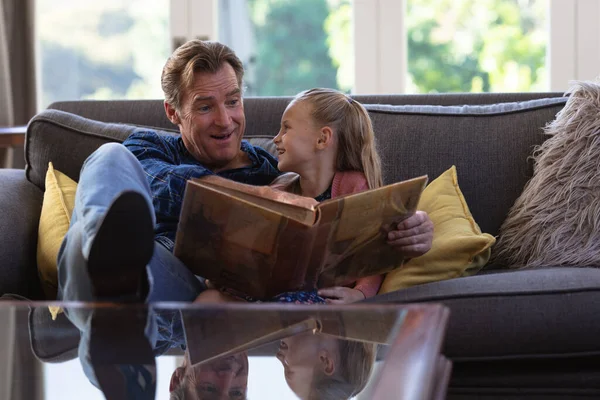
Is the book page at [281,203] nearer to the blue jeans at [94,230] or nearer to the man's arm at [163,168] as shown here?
the blue jeans at [94,230]

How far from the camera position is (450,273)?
1.91 meters

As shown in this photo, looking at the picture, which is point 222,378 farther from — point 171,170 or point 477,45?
point 477,45

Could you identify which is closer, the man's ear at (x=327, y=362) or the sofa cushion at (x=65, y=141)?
the man's ear at (x=327, y=362)

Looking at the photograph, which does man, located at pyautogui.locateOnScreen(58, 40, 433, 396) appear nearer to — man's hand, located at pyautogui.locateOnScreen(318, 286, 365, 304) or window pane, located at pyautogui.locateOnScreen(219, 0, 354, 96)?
man's hand, located at pyautogui.locateOnScreen(318, 286, 365, 304)

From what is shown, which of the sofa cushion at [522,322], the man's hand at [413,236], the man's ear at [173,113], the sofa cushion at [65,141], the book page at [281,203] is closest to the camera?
the book page at [281,203]

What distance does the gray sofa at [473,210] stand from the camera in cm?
165

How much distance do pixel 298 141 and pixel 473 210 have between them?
20.4 inches

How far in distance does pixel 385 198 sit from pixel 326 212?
5.7 inches

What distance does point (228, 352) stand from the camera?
3.65ft

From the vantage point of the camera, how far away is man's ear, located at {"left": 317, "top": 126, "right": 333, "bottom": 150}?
6.48ft

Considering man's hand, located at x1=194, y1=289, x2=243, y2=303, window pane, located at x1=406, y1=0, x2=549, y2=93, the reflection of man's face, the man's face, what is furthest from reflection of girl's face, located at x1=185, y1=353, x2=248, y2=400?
window pane, located at x1=406, y1=0, x2=549, y2=93

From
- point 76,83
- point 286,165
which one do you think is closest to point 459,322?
point 286,165

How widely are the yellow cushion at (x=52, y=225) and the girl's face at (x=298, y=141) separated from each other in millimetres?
519

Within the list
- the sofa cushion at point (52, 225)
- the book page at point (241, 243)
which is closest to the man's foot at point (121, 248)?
the book page at point (241, 243)
